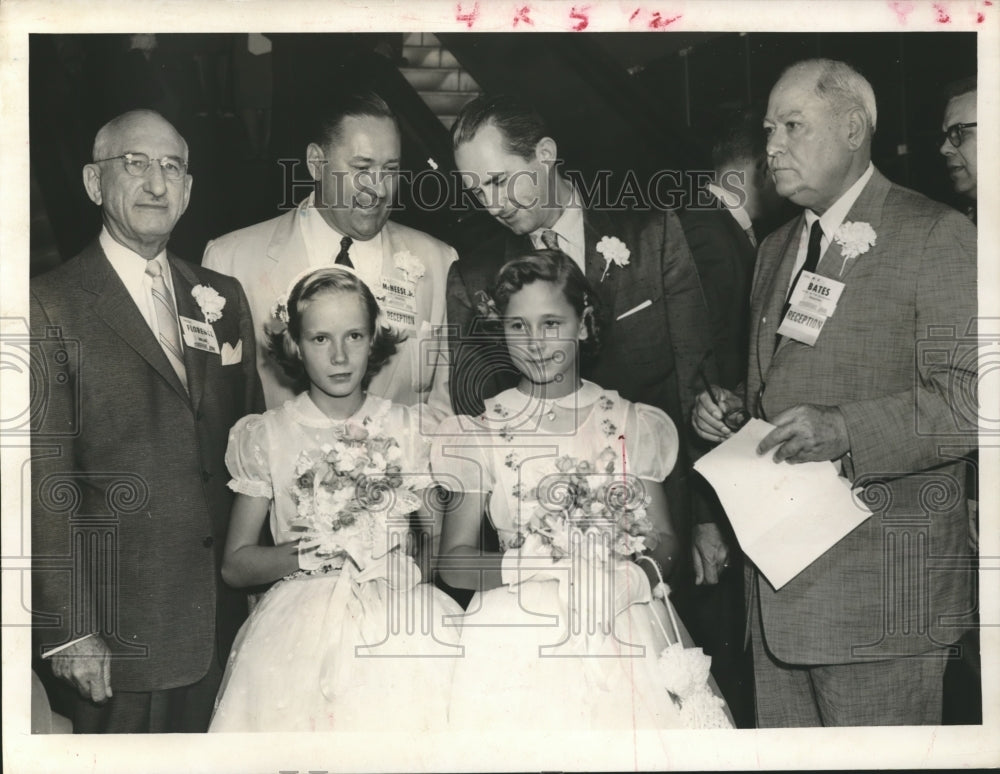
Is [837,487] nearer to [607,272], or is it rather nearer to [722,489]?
[722,489]

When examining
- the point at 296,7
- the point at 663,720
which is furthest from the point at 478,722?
the point at 296,7

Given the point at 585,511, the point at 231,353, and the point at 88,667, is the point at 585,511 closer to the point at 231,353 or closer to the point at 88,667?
the point at 231,353

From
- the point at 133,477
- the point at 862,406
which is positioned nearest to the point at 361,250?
the point at 133,477

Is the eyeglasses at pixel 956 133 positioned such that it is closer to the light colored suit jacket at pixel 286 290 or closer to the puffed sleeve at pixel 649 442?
the puffed sleeve at pixel 649 442

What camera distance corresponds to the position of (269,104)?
386 centimetres

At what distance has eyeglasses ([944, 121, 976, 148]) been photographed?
389 centimetres

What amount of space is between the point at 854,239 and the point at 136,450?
2199 mm

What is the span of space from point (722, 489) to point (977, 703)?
3.37 ft

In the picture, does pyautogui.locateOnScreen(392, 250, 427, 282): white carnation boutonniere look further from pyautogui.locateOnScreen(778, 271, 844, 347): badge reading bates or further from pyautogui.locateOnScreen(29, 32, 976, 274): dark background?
pyautogui.locateOnScreen(778, 271, 844, 347): badge reading bates

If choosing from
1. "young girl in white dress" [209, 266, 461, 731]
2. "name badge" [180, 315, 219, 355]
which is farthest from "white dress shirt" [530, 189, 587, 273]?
"name badge" [180, 315, 219, 355]

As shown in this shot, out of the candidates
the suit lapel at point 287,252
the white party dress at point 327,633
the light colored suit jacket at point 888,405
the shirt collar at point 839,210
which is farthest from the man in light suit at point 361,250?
the shirt collar at point 839,210

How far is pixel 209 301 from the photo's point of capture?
382cm

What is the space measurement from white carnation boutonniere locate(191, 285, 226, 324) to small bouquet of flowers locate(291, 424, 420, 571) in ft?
1.60

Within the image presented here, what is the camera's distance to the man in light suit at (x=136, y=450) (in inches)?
148
